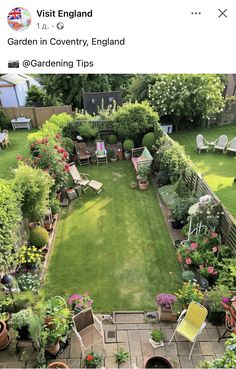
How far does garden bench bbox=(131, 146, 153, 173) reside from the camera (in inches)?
480

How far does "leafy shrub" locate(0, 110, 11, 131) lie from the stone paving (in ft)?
52.6

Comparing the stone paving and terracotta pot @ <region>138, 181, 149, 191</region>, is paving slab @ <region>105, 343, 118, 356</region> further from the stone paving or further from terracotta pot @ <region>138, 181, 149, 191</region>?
terracotta pot @ <region>138, 181, 149, 191</region>

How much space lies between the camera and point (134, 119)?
13.8 m

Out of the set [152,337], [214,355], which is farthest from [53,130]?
[214,355]

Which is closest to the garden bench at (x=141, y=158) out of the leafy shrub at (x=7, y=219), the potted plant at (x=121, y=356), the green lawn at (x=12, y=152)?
the green lawn at (x=12, y=152)

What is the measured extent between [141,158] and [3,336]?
911 centimetres

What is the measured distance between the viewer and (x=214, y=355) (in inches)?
226
